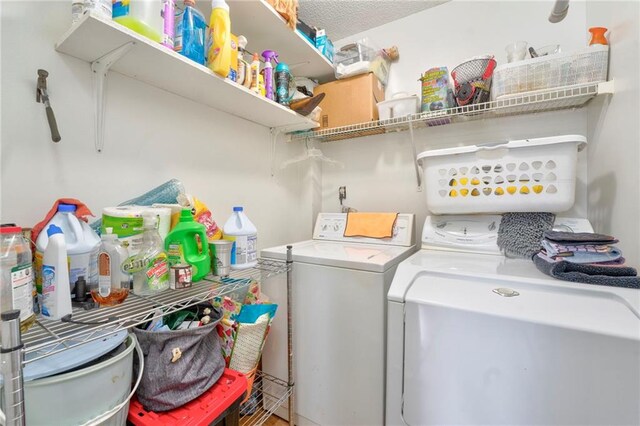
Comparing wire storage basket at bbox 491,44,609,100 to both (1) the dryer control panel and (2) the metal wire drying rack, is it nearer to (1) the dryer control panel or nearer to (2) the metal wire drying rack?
(1) the dryer control panel

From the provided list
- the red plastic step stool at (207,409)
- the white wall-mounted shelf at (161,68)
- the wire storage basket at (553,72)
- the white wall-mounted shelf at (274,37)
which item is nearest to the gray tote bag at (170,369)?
the red plastic step stool at (207,409)

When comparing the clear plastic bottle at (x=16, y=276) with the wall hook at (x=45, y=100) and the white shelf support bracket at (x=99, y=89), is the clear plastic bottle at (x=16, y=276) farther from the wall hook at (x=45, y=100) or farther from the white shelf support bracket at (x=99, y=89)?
the white shelf support bracket at (x=99, y=89)

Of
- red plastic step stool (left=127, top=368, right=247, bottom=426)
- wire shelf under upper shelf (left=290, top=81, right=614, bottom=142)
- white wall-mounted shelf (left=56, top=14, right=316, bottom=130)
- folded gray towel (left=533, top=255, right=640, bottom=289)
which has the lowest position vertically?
red plastic step stool (left=127, top=368, right=247, bottom=426)

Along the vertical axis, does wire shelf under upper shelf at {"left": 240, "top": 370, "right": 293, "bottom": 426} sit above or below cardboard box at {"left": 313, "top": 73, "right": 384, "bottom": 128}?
below

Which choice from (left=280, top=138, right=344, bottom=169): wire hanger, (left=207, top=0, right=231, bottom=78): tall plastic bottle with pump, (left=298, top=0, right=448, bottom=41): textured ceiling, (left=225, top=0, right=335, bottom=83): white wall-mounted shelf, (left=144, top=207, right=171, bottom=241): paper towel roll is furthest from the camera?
(left=280, top=138, right=344, bottom=169): wire hanger

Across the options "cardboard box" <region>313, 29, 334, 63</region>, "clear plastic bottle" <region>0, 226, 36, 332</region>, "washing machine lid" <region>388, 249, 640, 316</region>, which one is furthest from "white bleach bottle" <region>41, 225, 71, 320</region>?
"cardboard box" <region>313, 29, 334, 63</region>

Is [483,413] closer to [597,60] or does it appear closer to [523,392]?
[523,392]

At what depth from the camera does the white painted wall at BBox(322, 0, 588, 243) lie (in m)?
1.55

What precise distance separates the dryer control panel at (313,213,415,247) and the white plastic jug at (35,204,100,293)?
132 centimetres

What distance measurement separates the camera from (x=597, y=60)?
4.01 feet

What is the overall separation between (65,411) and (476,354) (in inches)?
41.9

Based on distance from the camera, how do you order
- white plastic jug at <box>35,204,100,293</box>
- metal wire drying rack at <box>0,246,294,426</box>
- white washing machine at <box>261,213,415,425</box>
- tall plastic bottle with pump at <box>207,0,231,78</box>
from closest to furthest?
metal wire drying rack at <box>0,246,294,426</box> → white plastic jug at <box>35,204,100,293</box> → tall plastic bottle with pump at <box>207,0,231,78</box> → white washing machine at <box>261,213,415,425</box>

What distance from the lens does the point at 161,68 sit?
107cm

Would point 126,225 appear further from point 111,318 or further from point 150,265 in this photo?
point 111,318
